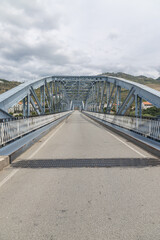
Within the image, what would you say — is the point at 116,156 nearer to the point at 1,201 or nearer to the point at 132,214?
the point at 132,214

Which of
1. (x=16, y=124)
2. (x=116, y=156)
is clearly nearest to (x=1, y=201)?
(x=116, y=156)

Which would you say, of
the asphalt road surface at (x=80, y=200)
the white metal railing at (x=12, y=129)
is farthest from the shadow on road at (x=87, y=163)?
the white metal railing at (x=12, y=129)

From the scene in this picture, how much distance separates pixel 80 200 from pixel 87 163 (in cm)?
245

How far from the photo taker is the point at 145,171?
5.16 meters

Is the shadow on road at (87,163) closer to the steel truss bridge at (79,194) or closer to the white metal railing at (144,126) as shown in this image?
the steel truss bridge at (79,194)

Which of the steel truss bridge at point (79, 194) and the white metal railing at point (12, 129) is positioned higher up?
the white metal railing at point (12, 129)

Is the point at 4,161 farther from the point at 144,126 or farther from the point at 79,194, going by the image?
the point at 144,126

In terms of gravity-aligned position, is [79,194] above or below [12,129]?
below

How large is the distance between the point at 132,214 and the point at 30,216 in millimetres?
1581

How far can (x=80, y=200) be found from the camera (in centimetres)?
343

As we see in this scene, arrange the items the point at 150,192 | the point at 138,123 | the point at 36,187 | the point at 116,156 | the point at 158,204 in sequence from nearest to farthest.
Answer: the point at 158,204, the point at 150,192, the point at 36,187, the point at 116,156, the point at 138,123

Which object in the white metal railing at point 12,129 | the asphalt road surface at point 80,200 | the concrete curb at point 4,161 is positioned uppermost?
the white metal railing at point 12,129

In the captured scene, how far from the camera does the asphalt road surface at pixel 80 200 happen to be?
99.6 inches

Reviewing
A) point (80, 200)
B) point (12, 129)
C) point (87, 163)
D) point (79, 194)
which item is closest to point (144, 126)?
point (87, 163)
